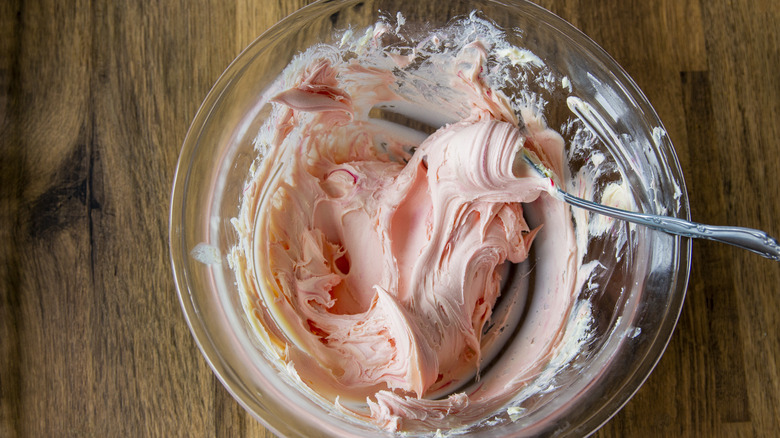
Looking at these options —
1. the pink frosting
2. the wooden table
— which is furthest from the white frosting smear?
the wooden table

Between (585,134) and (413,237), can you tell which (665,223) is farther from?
(413,237)

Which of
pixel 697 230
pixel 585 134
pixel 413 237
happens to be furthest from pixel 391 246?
pixel 697 230

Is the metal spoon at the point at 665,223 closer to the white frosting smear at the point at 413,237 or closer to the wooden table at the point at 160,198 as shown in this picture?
the white frosting smear at the point at 413,237

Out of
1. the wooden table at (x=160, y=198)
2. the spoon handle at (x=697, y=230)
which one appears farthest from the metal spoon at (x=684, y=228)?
the wooden table at (x=160, y=198)

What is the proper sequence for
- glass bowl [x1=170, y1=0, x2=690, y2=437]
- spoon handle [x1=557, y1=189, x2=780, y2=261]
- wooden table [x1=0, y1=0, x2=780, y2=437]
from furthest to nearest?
1. wooden table [x1=0, y1=0, x2=780, y2=437]
2. glass bowl [x1=170, y1=0, x2=690, y2=437]
3. spoon handle [x1=557, y1=189, x2=780, y2=261]

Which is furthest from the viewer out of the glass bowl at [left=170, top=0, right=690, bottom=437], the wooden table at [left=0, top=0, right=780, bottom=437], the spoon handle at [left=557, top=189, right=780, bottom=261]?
the wooden table at [left=0, top=0, right=780, bottom=437]

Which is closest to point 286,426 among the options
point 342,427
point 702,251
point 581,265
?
point 342,427

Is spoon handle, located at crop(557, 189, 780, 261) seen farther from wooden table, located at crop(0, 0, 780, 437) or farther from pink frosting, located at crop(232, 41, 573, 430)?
wooden table, located at crop(0, 0, 780, 437)
